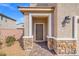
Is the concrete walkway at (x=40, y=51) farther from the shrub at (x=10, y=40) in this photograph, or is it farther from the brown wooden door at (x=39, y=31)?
the shrub at (x=10, y=40)

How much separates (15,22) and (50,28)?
1090 mm

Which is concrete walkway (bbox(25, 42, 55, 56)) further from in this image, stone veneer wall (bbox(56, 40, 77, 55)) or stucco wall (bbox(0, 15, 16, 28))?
stucco wall (bbox(0, 15, 16, 28))

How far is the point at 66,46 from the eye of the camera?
3.33 m

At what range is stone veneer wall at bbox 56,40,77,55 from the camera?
3311mm

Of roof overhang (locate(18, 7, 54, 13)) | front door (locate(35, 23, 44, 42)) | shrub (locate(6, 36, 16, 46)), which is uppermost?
roof overhang (locate(18, 7, 54, 13))

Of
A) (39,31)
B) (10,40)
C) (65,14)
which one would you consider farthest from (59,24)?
(10,40)

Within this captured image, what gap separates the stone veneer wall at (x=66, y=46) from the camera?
3.31 m

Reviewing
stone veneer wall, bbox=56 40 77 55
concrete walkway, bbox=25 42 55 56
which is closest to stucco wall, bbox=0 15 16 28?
concrete walkway, bbox=25 42 55 56

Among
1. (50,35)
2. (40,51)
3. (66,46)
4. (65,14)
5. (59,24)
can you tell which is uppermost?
(65,14)

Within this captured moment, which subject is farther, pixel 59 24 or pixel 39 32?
pixel 39 32

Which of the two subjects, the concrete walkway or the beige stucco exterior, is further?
the concrete walkway

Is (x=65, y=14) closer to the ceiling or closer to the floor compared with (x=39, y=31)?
closer to the ceiling

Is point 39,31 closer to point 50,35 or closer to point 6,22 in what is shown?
point 50,35

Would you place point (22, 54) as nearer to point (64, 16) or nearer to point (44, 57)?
point (44, 57)
